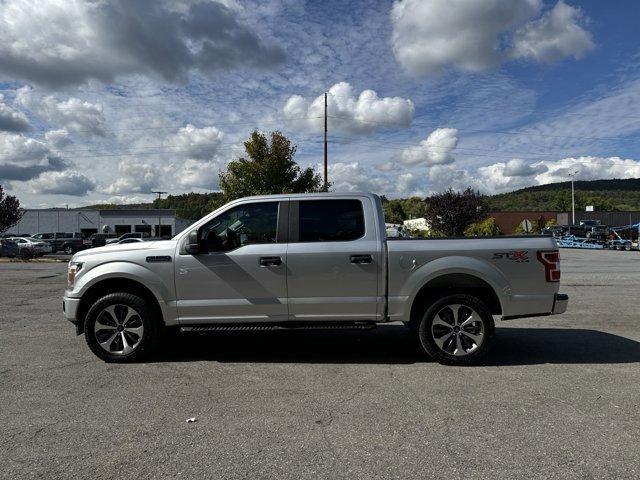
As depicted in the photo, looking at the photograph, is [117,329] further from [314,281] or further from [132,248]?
[314,281]

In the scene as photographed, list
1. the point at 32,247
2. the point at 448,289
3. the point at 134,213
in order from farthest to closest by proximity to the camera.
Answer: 1. the point at 134,213
2. the point at 32,247
3. the point at 448,289

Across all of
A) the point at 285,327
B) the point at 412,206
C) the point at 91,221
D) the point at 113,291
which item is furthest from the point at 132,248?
the point at 412,206

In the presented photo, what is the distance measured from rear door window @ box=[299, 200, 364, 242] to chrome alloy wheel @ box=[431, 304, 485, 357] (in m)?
1.32

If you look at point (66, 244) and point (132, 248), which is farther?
point (66, 244)

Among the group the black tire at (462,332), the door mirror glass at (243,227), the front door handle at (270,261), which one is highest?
the door mirror glass at (243,227)

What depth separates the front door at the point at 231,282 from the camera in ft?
18.6

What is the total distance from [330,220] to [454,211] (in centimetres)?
3330

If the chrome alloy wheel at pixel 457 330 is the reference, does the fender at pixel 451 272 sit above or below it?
above

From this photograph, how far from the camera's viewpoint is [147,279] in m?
5.73

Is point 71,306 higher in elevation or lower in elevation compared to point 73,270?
lower

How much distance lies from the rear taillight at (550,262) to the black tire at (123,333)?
4.47 meters

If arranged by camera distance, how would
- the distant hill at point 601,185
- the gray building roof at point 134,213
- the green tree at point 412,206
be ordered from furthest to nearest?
the distant hill at point 601,185, the green tree at point 412,206, the gray building roof at point 134,213

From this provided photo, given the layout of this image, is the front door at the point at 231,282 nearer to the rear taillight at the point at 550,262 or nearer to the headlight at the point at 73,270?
the headlight at the point at 73,270

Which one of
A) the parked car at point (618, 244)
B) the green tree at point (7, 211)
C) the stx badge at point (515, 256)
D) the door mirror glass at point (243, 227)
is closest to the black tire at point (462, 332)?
the stx badge at point (515, 256)
